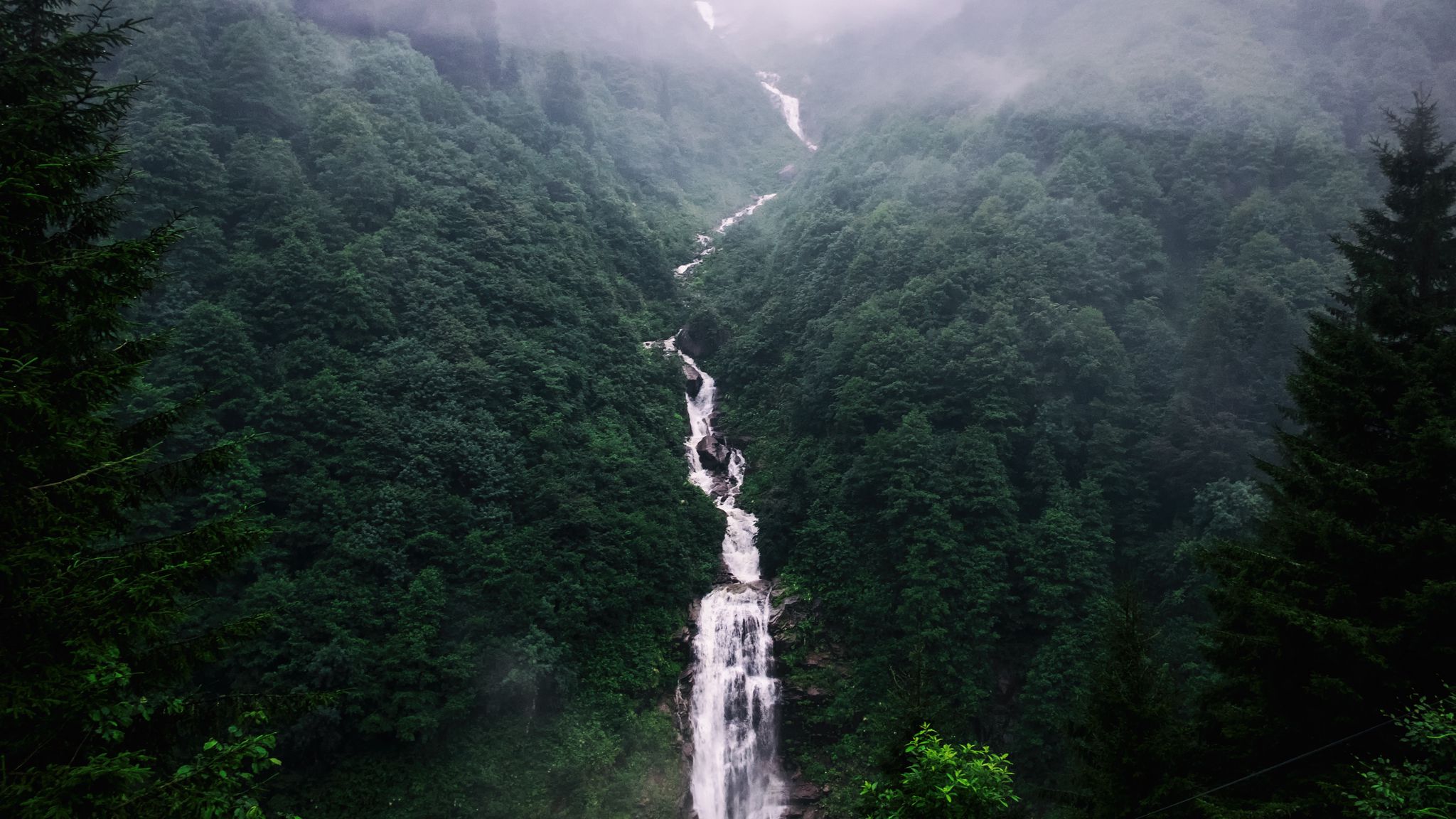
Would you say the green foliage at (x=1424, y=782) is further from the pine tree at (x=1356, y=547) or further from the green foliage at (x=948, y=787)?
the green foliage at (x=948, y=787)

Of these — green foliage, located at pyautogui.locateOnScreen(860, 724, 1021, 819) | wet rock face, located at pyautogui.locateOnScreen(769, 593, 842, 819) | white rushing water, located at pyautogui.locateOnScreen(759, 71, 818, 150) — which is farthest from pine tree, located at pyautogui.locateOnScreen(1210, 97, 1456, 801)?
white rushing water, located at pyautogui.locateOnScreen(759, 71, 818, 150)

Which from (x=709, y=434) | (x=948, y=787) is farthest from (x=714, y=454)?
(x=948, y=787)

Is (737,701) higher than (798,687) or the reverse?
the reverse

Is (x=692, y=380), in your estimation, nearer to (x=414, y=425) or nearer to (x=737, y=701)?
(x=414, y=425)

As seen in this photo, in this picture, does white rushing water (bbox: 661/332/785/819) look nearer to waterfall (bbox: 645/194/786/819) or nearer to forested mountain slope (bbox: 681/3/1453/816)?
waterfall (bbox: 645/194/786/819)

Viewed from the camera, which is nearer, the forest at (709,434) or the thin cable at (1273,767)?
the forest at (709,434)

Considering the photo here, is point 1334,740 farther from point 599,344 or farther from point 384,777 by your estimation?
point 599,344

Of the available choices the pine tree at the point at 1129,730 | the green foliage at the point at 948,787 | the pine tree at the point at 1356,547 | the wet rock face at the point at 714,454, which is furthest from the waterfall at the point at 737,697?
the green foliage at the point at 948,787

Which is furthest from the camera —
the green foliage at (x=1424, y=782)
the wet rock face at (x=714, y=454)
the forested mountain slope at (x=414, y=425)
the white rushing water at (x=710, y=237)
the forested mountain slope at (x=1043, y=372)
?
the white rushing water at (x=710, y=237)
